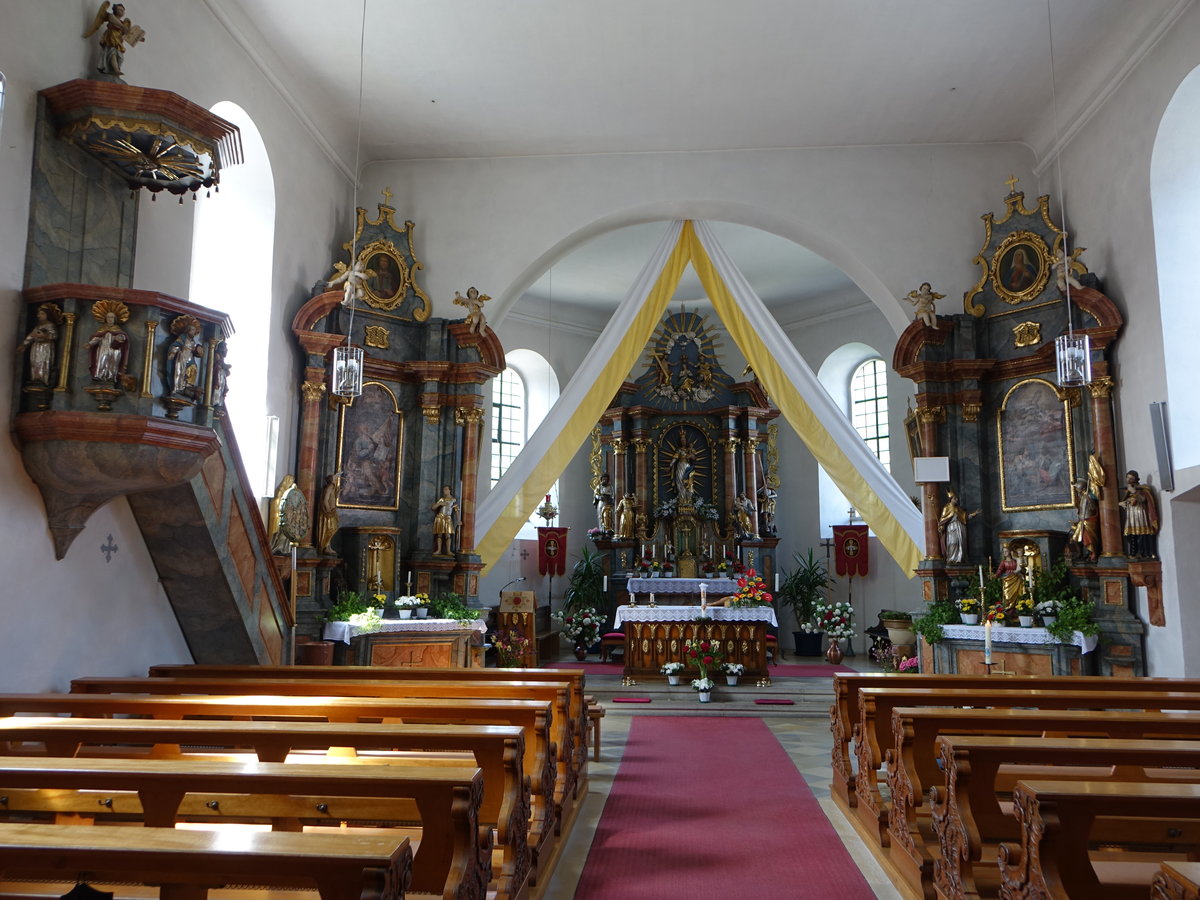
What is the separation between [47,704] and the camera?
449cm

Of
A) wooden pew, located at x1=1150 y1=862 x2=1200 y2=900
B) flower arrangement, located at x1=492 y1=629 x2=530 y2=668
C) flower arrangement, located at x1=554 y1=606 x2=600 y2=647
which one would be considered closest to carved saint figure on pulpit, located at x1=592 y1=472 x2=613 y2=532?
flower arrangement, located at x1=554 y1=606 x2=600 y2=647

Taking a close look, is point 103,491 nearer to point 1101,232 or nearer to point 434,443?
point 434,443

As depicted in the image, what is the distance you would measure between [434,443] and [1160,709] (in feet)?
27.1

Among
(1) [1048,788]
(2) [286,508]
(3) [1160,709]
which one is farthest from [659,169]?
(1) [1048,788]

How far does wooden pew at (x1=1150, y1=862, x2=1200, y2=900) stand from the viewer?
6.15 feet

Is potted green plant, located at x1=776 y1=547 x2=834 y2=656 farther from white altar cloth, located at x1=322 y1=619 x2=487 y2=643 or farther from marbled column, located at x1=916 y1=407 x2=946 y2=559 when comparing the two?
white altar cloth, located at x1=322 y1=619 x2=487 y2=643

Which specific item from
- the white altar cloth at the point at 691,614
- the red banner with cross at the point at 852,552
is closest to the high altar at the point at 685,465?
the red banner with cross at the point at 852,552

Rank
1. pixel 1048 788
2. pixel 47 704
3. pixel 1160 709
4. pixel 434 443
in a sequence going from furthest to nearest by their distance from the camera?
→ pixel 434 443
pixel 1160 709
pixel 47 704
pixel 1048 788

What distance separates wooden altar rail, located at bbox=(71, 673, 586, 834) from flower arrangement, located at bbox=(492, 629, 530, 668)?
616cm

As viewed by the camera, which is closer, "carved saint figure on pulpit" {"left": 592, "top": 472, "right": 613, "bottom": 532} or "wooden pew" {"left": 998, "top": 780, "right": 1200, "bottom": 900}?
"wooden pew" {"left": 998, "top": 780, "right": 1200, "bottom": 900}

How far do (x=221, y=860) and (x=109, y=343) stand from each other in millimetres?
4489

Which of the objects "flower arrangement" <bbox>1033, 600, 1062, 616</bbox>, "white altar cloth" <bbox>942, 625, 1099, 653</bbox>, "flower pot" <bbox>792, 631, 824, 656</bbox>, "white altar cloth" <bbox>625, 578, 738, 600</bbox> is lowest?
"flower pot" <bbox>792, 631, 824, 656</bbox>

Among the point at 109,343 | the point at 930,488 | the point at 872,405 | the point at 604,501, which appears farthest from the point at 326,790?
the point at 872,405

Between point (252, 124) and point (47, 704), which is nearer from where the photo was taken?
point (47, 704)
